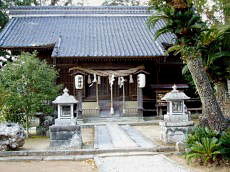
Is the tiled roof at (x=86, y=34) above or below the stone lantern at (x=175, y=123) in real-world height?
above

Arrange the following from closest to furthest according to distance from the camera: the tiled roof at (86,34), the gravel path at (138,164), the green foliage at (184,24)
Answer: the gravel path at (138,164)
the green foliage at (184,24)
the tiled roof at (86,34)

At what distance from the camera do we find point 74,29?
63.3 ft

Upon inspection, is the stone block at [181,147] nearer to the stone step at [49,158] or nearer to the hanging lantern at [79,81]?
the stone step at [49,158]

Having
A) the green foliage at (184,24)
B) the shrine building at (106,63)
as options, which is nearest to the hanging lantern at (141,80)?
the shrine building at (106,63)

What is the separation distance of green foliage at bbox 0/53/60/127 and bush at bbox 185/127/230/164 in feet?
21.1

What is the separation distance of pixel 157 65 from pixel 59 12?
947 centimetres

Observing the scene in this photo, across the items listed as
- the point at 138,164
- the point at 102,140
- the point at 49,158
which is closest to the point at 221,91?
the point at 102,140

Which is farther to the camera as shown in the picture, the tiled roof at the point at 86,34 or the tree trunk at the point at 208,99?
the tiled roof at the point at 86,34

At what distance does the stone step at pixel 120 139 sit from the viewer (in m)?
8.66

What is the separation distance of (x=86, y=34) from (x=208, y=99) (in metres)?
12.8

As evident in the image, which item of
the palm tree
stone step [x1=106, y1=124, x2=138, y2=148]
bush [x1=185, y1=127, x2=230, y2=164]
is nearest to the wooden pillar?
stone step [x1=106, y1=124, x2=138, y2=148]

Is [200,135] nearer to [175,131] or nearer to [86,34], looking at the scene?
[175,131]

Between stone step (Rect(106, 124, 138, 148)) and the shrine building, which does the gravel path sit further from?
the shrine building

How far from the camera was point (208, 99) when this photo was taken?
7.11 m
